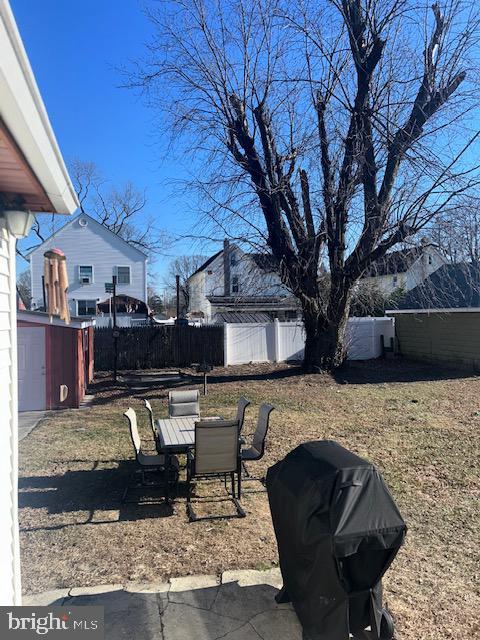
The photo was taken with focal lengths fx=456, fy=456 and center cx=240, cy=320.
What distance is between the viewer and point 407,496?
495 cm

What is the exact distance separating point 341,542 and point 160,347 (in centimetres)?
1589

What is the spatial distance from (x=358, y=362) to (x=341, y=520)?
657 inches

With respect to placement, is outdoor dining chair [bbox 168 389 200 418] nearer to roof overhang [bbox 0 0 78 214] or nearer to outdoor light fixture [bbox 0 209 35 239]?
outdoor light fixture [bbox 0 209 35 239]

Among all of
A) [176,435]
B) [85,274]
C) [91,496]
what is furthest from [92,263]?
[91,496]

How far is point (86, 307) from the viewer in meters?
31.5

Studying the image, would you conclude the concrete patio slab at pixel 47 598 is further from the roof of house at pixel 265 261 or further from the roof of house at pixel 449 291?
the roof of house at pixel 449 291

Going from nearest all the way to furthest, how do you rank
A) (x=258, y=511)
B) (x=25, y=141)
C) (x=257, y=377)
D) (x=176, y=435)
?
(x=25, y=141) → (x=258, y=511) → (x=176, y=435) → (x=257, y=377)

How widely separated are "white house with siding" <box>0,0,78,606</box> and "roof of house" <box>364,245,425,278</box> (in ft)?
38.1

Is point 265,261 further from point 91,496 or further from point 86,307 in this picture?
point 86,307

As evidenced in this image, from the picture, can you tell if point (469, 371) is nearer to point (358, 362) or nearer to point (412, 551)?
point (358, 362)

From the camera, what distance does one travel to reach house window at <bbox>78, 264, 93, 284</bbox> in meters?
31.0

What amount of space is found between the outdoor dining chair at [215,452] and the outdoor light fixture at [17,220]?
2626 mm

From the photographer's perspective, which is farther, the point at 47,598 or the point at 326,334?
the point at 326,334

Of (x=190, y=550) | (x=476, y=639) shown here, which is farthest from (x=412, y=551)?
(x=190, y=550)
